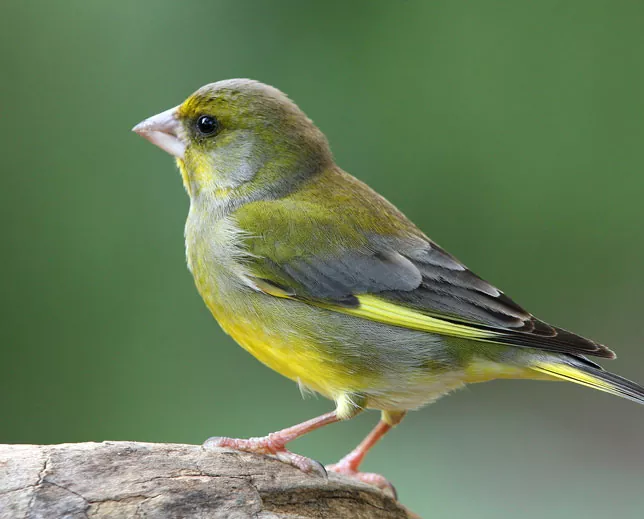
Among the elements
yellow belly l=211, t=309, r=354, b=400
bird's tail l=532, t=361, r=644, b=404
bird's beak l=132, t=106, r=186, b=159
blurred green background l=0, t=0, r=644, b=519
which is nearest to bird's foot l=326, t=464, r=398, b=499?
yellow belly l=211, t=309, r=354, b=400

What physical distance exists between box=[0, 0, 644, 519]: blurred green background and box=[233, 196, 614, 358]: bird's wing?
2435 millimetres

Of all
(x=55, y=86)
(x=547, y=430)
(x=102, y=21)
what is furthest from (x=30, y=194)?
(x=547, y=430)

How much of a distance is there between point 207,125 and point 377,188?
301 cm

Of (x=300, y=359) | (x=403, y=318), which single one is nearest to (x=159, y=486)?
(x=300, y=359)

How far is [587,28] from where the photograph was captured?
7.63m

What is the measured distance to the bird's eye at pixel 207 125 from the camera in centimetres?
455

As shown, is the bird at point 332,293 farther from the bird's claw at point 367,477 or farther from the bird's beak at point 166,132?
the bird's claw at point 367,477

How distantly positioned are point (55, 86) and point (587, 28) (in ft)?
14.3

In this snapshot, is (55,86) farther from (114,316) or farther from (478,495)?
(478,495)

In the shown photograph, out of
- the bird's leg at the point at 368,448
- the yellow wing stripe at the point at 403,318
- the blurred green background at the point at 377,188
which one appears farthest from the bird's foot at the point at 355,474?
the blurred green background at the point at 377,188

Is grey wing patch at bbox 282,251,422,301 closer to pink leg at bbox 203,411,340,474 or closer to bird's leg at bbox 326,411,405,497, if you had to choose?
pink leg at bbox 203,411,340,474

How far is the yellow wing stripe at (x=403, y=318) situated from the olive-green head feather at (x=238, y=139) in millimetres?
795

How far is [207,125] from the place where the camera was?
4.56m

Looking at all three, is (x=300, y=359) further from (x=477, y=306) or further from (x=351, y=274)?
(x=477, y=306)
